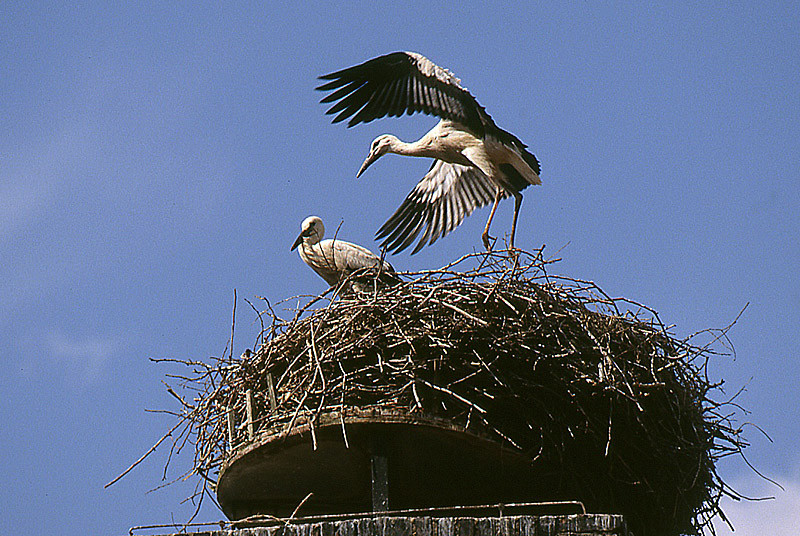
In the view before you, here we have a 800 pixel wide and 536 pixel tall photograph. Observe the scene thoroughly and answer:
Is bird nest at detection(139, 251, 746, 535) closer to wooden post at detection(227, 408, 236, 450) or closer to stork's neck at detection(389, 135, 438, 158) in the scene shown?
wooden post at detection(227, 408, 236, 450)

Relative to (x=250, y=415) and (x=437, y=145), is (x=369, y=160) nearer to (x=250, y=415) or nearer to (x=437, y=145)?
(x=437, y=145)

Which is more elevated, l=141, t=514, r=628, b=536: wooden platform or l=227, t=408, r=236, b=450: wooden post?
l=227, t=408, r=236, b=450: wooden post

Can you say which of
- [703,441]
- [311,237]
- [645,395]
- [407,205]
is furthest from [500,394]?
[407,205]

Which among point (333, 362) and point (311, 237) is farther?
point (311, 237)

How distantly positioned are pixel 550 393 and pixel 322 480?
4.58 feet

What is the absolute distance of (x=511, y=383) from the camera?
599 cm

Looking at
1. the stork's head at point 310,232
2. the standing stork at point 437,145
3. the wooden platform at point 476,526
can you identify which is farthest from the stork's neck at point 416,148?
the wooden platform at point 476,526

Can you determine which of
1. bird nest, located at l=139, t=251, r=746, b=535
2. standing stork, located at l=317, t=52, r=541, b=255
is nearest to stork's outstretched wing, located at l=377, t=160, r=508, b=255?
standing stork, located at l=317, t=52, r=541, b=255

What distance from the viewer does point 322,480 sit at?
21.1ft

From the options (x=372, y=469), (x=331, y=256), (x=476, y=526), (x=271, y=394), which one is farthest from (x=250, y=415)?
(x=331, y=256)

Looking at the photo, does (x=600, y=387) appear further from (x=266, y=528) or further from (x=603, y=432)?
(x=266, y=528)

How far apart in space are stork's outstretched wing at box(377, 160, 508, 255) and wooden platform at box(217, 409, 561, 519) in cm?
299

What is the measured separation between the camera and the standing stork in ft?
26.4

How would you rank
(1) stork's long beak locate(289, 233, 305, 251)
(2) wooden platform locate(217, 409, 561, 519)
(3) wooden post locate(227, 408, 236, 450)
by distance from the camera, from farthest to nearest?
(1) stork's long beak locate(289, 233, 305, 251)
(3) wooden post locate(227, 408, 236, 450)
(2) wooden platform locate(217, 409, 561, 519)
